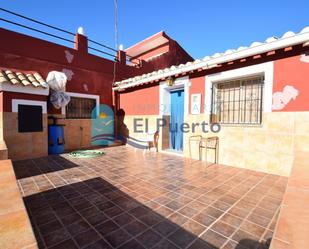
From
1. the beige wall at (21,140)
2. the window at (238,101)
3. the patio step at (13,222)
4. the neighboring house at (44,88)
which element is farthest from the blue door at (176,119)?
the patio step at (13,222)

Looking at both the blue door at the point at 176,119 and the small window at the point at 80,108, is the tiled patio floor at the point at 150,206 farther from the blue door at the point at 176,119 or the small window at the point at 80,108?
the small window at the point at 80,108

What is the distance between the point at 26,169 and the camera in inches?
180

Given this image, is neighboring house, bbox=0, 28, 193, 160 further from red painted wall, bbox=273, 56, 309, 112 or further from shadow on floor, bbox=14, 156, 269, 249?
red painted wall, bbox=273, 56, 309, 112

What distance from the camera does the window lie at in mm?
4754

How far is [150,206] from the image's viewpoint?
9.17 ft

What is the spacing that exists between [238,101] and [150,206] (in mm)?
3939

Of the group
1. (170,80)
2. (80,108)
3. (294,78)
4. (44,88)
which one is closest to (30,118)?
(44,88)

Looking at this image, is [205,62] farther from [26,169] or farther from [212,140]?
[26,169]

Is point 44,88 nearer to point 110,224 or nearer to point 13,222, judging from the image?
point 110,224

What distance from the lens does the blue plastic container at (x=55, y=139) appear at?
6.43m

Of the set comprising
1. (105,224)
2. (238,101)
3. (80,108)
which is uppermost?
(238,101)

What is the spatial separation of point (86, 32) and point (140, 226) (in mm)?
8564

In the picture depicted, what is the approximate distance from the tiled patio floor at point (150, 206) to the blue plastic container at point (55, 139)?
165 centimetres

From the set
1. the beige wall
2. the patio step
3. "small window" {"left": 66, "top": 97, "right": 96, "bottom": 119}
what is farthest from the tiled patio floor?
"small window" {"left": 66, "top": 97, "right": 96, "bottom": 119}
